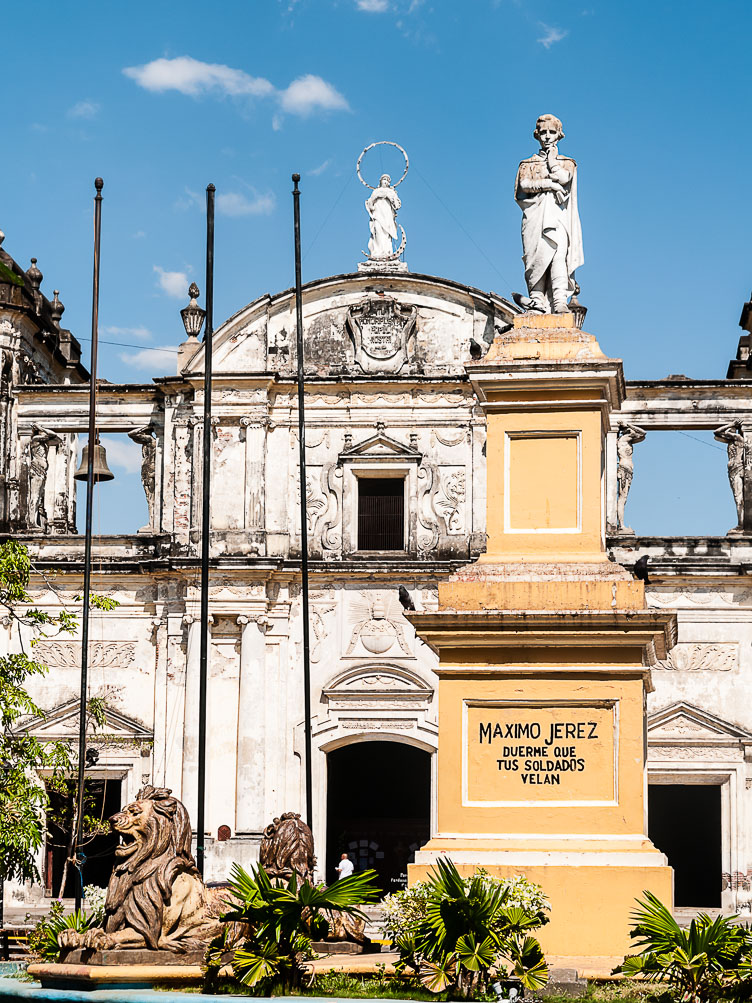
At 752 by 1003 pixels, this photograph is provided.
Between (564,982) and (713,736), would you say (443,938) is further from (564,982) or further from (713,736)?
(713,736)

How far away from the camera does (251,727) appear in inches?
1130

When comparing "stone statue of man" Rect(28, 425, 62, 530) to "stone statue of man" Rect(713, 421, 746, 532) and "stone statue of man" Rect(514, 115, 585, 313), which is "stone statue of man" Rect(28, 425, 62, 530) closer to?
"stone statue of man" Rect(713, 421, 746, 532)

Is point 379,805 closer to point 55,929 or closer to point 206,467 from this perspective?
point 206,467

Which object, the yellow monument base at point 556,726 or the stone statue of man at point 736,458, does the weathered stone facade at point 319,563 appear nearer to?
the stone statue of man at point 736,458

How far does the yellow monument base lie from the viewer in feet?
34.4

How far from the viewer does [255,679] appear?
95.0 ft

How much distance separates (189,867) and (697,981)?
3318 millimetres

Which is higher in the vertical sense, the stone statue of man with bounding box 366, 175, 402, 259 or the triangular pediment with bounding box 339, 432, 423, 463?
the stone statue of man with bounding box 366, 175, 402, 259

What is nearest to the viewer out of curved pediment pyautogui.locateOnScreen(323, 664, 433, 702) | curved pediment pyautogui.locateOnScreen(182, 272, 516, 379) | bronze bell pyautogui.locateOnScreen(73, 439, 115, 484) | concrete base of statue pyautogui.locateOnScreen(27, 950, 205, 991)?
concrete base of statue pyautogui.locateOnScreen(27, 950, 205, 991)

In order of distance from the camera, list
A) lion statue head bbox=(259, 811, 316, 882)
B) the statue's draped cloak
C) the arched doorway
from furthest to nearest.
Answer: the arched doorway
the statue's draped cloak
lion statue head bbox=(259, 811, 316, 882)

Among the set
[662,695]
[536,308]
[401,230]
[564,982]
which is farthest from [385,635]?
[564,982]

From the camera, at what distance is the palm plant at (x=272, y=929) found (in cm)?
936

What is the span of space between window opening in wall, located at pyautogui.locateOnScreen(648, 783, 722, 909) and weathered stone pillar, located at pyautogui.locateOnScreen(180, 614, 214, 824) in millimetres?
7860

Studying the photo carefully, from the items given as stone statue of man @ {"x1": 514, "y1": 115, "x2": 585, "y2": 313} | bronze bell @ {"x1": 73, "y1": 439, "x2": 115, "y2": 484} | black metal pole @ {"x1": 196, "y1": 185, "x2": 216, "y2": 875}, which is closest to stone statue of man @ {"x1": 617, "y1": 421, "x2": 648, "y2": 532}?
bronze bell @ {"x1": 73, "y1": 439, "x2": 115, "y2": 484}
